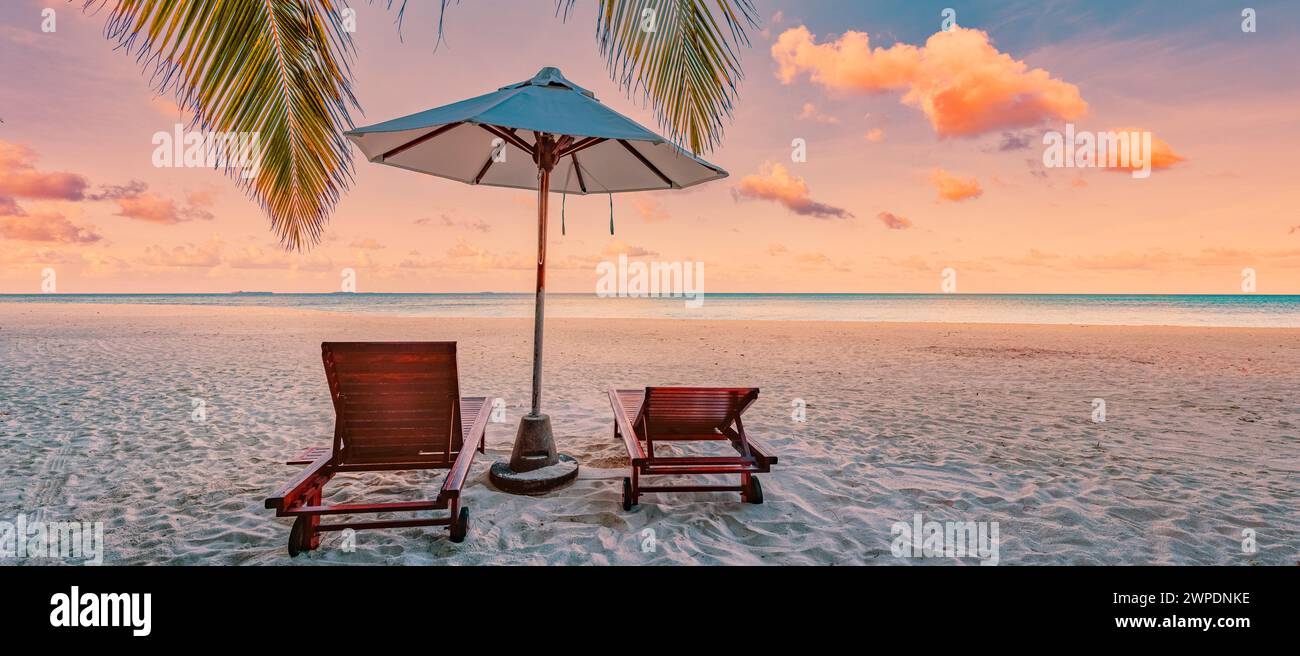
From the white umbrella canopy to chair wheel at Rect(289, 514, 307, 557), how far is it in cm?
217

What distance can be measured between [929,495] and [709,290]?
87.4 metres

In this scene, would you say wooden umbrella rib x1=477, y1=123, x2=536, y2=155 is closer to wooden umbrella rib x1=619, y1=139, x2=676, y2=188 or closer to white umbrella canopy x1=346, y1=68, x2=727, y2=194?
white umbrella canopy x1=346, y1=68, x2=727, y2=194

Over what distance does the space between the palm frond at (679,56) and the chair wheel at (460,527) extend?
2.70m

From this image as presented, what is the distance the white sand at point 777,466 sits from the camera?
313cm

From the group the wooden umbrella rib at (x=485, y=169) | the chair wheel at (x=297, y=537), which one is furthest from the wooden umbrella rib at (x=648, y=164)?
the chair wheel at (x=297, y=537)

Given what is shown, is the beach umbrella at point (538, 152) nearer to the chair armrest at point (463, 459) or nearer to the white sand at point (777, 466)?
the chair armrest at point (463, 459)

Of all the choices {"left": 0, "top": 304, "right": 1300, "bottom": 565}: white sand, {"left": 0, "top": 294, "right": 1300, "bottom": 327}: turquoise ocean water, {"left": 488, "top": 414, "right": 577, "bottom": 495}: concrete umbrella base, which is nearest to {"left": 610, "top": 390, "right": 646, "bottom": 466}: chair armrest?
{"left": 0, "top": 304, "right": 1300, "bottom": 565}: white sand

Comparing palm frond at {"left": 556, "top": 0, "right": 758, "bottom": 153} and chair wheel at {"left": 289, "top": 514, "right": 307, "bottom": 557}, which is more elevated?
palm frond at {"left": 556, "top": 0, "right": 758, "bottom": 153}

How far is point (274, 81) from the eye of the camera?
3.40 meters

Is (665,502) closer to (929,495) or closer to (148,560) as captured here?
(929,495)

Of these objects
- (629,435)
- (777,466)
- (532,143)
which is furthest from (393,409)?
(777,466)

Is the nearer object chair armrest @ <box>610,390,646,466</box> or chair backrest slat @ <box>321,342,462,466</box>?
chair backrest slat @ <box>321,342,462,466</box>

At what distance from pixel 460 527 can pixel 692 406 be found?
1.65 meters

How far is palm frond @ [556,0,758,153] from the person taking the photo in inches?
132
